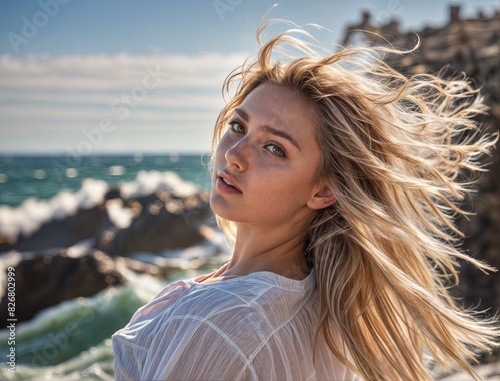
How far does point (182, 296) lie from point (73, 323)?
19.8ft

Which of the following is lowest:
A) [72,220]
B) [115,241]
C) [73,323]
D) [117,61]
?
→ [117,61]

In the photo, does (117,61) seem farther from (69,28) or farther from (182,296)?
(182,296)

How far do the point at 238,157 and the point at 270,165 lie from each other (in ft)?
0.27

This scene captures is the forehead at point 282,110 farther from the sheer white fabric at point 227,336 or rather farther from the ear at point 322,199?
the sheer white fabric at point 227,336

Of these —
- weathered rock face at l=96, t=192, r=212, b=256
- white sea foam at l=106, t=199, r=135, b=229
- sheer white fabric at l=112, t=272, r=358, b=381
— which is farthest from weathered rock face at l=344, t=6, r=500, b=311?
white sea foam at l=106, t=199, r=135, b=229

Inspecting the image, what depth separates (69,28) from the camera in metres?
34.0

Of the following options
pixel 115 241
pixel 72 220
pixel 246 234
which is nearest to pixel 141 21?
pixel 72 220

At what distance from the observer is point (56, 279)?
7809 millimetres

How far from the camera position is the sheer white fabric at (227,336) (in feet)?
5.19

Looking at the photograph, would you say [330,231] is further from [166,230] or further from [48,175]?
[48,175]

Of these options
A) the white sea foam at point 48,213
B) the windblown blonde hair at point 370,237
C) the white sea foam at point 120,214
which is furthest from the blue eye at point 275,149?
the white sea foam at point 48,213

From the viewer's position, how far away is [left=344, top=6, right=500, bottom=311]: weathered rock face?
511 centimetres

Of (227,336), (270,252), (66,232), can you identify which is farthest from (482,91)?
(66,232)

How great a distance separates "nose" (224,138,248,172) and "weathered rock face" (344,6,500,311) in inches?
133
